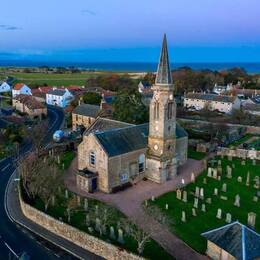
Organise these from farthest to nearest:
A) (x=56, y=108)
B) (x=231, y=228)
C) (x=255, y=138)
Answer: (x=56, y=108)
(x=255, y=138)
(x=231, y=228)

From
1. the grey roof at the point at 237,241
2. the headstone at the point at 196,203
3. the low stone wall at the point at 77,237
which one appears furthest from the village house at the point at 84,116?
the grey roof at the point at 237,241

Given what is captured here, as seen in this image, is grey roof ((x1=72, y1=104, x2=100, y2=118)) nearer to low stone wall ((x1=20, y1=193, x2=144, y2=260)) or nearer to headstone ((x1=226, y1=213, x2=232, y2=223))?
low stone wall ((x1=20, y1=193, x2=144, y2=260))

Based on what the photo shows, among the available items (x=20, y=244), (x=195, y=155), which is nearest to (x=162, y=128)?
(x=195, y=155)

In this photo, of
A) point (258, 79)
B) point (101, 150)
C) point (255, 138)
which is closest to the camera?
point (101, 150)

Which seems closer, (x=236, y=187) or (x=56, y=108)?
(x=236, y=187)

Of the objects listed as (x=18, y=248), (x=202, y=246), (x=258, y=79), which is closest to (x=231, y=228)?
(x=202, y=246)

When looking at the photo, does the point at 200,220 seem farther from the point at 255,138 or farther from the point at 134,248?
the point at 255,138

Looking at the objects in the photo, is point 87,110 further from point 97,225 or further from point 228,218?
point 228,218

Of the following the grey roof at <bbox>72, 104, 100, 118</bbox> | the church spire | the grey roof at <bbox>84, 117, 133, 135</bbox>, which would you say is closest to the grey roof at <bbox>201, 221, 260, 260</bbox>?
the church spire
